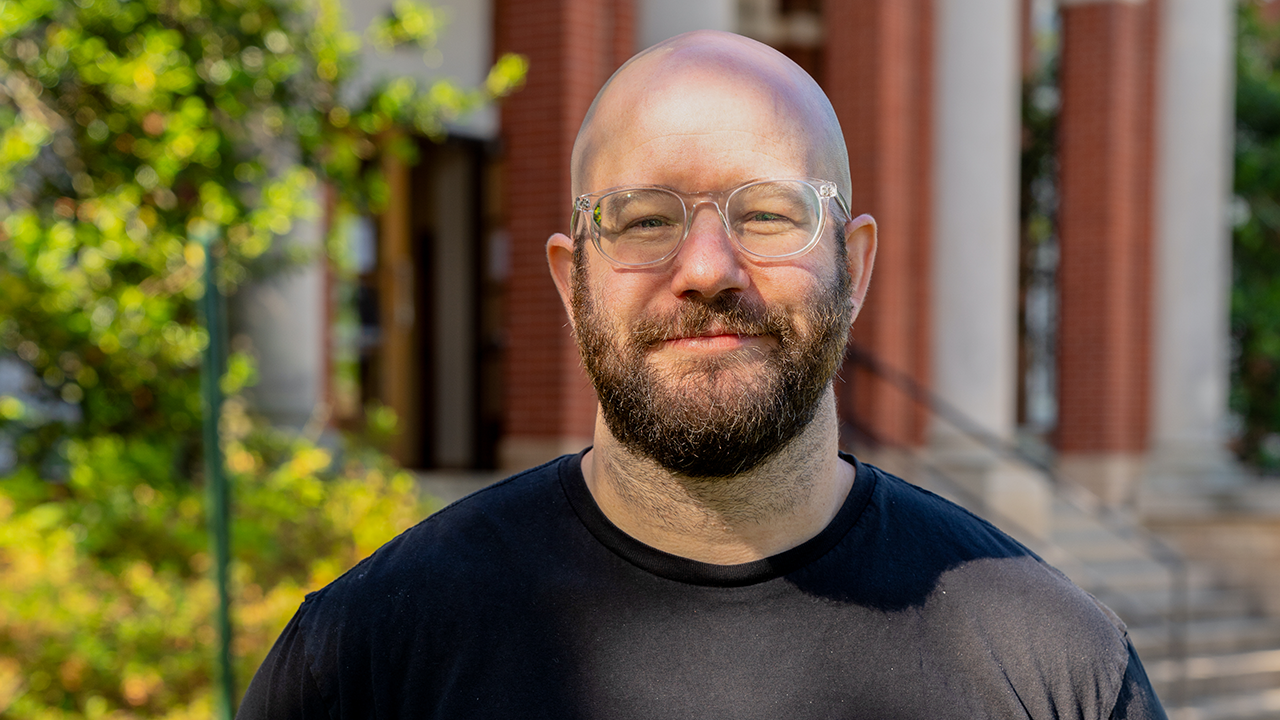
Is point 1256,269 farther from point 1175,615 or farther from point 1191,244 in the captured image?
point 1175,615

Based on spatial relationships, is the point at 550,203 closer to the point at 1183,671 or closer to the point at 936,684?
the point at 1183,671

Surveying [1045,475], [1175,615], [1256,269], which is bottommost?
[1175,615]

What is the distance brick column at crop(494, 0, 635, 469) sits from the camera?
6633 mm

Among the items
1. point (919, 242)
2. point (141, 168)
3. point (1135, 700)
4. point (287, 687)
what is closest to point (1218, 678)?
point (919, 242)

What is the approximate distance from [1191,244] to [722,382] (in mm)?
10012

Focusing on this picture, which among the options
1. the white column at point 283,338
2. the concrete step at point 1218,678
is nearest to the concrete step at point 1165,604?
the concrete step at point 1218,678

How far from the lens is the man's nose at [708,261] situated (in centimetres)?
135

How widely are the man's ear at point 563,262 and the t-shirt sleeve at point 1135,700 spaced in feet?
2.61

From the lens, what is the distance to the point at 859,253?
5.13 feet

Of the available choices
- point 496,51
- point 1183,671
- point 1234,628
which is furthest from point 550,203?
point 1234,628

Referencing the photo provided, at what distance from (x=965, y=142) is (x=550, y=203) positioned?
11.0ft

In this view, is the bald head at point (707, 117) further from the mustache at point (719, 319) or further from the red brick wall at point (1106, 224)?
the red brick wall at point (1106, 224)

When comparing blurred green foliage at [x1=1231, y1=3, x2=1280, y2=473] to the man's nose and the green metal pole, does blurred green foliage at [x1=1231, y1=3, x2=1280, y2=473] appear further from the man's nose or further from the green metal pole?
the man's nose

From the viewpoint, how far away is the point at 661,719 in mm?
1318
